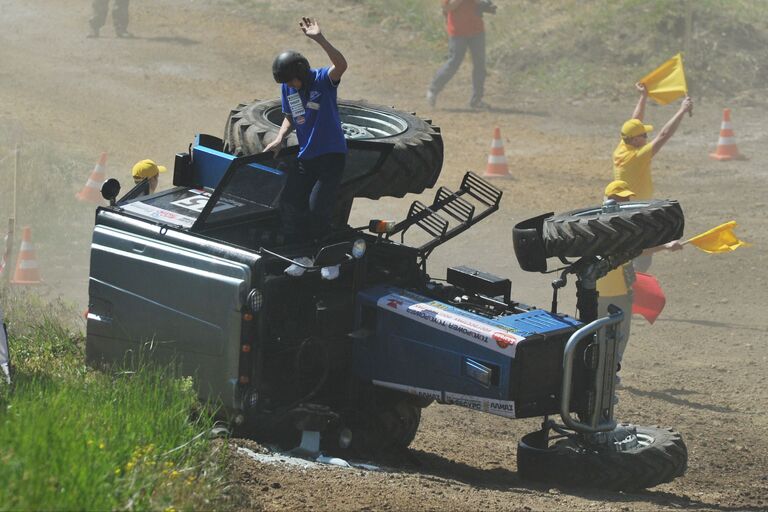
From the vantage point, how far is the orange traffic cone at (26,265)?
1399 cm

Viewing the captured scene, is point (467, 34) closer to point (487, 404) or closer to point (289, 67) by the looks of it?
point (289, 67)

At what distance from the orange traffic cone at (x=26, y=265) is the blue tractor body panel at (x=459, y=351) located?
6775mm

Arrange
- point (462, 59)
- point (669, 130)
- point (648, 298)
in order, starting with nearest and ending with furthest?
point (648, 298) → point (669, 130) → point (462, 59)

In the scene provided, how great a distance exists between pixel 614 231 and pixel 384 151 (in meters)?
1.80

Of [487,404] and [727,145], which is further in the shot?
[727,145]

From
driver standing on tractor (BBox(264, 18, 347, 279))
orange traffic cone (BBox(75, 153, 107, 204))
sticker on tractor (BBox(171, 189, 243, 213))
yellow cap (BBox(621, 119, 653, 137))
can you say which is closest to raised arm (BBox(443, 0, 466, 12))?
orange traffic cone (BBox(75, 153, 107, 204))

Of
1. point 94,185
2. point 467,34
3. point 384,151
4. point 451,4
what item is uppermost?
point 451,4

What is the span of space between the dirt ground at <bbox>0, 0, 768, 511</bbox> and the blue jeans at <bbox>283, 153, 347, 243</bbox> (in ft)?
5.55

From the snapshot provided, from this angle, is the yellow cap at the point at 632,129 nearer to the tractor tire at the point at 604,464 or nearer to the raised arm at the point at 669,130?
the raised arm at the point at 669,130

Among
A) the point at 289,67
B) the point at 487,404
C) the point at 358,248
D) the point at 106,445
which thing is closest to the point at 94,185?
the point at 289,67

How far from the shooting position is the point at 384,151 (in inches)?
349

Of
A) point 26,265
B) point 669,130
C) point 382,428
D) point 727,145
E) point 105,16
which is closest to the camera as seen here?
point 382,428

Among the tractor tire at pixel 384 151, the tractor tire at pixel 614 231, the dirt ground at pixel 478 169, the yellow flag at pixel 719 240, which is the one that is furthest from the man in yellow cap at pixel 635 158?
the tractor tire at pixel 614 231

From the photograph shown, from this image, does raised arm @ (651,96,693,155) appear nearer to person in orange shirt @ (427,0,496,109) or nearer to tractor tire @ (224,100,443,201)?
tractor tire @ (224,100,443,201)
